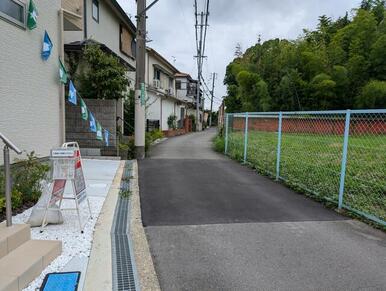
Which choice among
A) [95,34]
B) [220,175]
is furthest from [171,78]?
[220,175]

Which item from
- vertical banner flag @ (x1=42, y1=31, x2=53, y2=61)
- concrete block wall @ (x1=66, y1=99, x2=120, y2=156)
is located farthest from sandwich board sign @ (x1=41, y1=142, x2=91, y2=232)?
concrete block wall @ (x1=66, y1=99, x2=120, y2=156)

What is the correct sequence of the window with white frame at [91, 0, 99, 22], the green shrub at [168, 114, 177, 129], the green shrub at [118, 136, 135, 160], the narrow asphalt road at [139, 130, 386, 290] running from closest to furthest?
the narrow asphalt road at [139, 130, 386, 290] < the green shrub at [118, 136, 135, 160] < the window with white frame at [91, 0, 99, 22] < the green shrub at [168, 114, 177, 129]

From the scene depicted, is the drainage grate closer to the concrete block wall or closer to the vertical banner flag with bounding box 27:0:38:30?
the vertical banner flag with bounding box 27:0:38:30

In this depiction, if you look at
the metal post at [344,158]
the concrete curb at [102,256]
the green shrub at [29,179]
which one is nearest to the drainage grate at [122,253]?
the concrete curb at [102,256]

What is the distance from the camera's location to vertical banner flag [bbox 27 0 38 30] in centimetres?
587

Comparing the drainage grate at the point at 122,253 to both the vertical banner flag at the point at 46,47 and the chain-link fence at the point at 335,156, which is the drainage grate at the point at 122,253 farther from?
the vertical banner flag at the point at 46,47

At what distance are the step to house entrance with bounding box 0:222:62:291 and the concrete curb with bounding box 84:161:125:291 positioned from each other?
393 mm

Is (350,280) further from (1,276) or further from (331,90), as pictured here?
(331,90)

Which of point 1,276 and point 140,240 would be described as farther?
point 140,240

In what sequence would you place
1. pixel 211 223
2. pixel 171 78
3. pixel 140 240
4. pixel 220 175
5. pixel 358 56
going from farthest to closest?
pixel 171 78 < pixel 358 56 < pixel 220 175 < pixel 211 223 < pixel 140 240

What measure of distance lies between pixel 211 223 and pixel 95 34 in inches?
415

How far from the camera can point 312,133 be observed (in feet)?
20.8

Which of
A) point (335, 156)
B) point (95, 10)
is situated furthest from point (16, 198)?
point (95, 10)

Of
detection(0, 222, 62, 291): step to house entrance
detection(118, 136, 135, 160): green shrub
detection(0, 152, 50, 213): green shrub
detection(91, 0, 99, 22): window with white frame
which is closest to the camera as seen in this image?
detection(0, 222, 62, 291): step to house entrance
